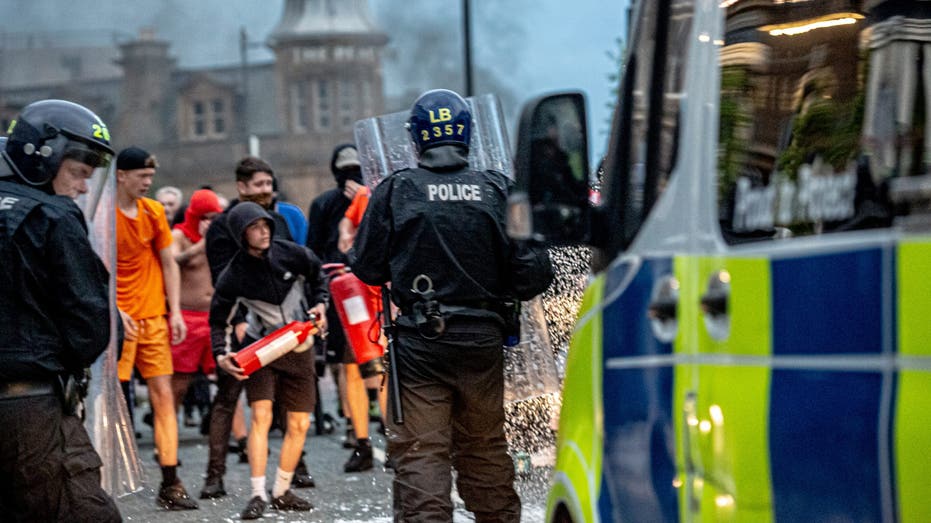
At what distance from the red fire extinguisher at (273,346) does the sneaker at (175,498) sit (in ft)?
3.00

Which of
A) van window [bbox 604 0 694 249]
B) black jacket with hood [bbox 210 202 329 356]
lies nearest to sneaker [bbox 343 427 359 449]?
black jacket with hood [bbox 210 202 329 356]

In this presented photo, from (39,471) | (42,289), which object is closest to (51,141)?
(42,289)

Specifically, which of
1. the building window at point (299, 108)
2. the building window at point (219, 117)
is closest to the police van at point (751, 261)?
the building window at point (299, 108)

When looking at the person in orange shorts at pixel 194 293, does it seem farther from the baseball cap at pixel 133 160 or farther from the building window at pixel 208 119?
the building window at pixel 208 119

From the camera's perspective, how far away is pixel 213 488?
30.6 feet

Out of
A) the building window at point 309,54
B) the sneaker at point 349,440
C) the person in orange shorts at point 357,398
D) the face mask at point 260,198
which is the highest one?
the building window at point 309,54

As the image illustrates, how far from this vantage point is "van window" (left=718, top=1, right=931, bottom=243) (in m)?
2.58

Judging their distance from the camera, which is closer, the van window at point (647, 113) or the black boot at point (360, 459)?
the van window at point (647, 113)

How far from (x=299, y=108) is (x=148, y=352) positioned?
70204 mm

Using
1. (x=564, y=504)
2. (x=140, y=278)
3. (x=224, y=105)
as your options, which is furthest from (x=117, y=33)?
(x=564, y=504)

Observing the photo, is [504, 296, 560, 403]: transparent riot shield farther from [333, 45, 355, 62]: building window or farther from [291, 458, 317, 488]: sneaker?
[333, 45, 355, 62]: building window

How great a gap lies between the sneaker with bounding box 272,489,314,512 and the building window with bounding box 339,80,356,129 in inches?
2729

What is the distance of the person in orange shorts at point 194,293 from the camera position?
418 inches

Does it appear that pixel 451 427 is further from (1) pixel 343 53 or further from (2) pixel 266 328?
(1) pixel 343 53
